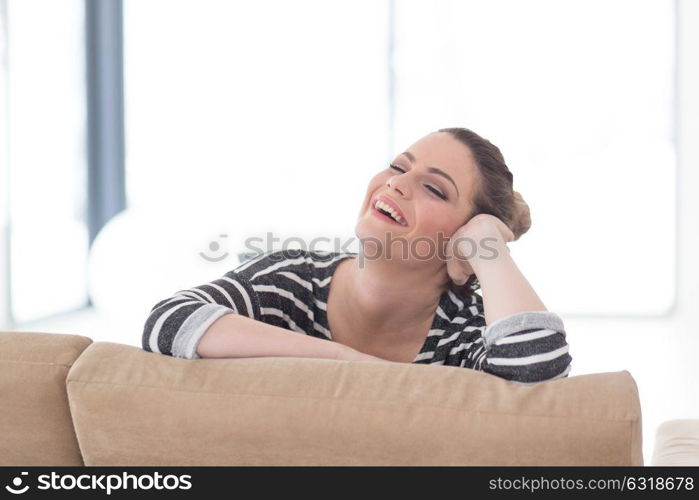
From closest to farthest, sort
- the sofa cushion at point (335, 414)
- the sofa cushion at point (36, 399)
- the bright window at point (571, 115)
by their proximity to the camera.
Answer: the sofa cushion at point (335, 414), the sofa cushion at point (36, 399), the bright window at point (571, 115)

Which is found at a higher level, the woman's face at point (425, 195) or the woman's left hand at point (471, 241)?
the woman's face at point (425, 195)

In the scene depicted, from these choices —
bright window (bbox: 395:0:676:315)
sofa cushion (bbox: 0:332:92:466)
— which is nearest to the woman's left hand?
sofa cushion (bbox: 0:332:92:466)

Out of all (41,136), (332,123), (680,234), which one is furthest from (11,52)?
(680,234)

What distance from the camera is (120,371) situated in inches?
34.7

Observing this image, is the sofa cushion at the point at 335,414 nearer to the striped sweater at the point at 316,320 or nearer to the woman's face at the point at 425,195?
the striped sweater at the point at 316,320

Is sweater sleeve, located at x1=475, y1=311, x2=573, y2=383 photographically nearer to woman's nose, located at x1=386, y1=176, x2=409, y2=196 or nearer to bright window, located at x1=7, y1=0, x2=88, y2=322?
woman's nose, located at x1=386, y1=176, x2=409, y2=196

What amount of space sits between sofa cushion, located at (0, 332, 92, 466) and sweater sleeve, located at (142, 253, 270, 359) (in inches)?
5.7

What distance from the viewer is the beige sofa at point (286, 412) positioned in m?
0.78

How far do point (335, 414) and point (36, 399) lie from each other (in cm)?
33

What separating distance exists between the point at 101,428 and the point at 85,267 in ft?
14.3

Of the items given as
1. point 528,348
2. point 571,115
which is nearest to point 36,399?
point 528,348

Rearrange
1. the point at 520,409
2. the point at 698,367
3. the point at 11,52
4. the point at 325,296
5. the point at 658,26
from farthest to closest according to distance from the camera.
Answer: the point at 658,26 → the point at 11,52 → the point at 698,367 → the point at 325,296 → the point at 520,409

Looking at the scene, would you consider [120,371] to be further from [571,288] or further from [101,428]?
[571,288]

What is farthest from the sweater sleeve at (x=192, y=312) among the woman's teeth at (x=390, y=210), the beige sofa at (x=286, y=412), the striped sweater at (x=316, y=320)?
the woman's teeth at (x=390, y=210)
